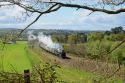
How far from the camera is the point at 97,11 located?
24.3 feet

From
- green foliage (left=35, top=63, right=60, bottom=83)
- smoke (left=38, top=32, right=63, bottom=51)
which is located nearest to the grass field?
green foliage (left=35, top=63, right=60, bottom=83)

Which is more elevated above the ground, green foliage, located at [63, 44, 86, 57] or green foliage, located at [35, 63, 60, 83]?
green foliage, located at [35, 63, 60, 83]

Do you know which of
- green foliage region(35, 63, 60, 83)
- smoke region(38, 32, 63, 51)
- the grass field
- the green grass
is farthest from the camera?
smoke region(38, 32, 63, 51)

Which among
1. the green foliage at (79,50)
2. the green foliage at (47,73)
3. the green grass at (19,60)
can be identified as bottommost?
the green grass at (19,60)

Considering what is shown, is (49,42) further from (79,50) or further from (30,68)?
(30,68)

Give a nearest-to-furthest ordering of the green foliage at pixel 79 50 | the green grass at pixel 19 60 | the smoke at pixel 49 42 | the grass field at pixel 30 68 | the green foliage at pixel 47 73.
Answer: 1. the green foliage at pixel 47 73
2. the grass field at pixel 30 68
3. the green foliage at pixel 79 50
4. the green grass at pixel 19 60
5. the smoke at pixel 49 42

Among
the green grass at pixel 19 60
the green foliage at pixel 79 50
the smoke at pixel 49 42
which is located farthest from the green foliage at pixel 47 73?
the smoke at pixel 49 42

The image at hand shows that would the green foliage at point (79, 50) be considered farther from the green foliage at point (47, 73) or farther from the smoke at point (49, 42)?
the green foliage at point (47, 73)

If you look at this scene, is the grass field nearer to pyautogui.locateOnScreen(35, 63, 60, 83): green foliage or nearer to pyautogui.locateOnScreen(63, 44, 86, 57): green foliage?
pyautogui.locateOnScreen(35, 63, 60, 83): green foliage

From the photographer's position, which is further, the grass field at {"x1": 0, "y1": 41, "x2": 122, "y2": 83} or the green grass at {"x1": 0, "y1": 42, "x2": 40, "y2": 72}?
the green grass at {"x1": 0, "y1": 42, "x2": 40, "y2": 72}

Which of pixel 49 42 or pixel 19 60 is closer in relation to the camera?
pixel 19 60

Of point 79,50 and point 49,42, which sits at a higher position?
point 79,50

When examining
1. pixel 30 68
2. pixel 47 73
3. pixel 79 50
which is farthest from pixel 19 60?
pixel 47 73

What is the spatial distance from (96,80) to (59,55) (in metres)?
54.9
